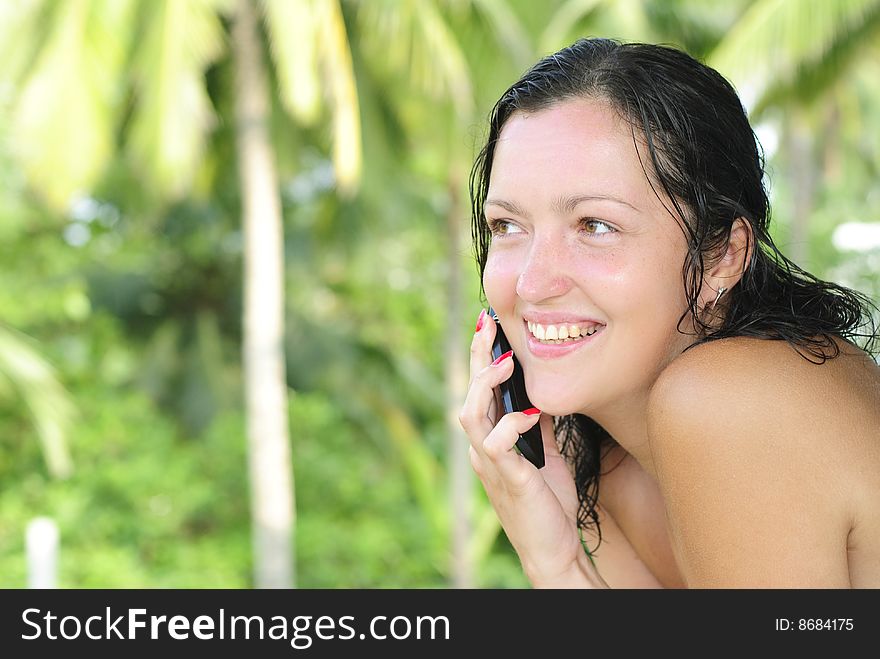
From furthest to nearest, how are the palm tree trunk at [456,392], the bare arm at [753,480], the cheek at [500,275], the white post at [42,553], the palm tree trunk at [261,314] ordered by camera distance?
the palm tree trunk at [456,392] < the palm tree trunk at [261,314] < the white post at [42,553] < the cheek at [500,275] < the bare arm at [753,480]

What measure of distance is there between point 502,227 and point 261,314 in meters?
10.8

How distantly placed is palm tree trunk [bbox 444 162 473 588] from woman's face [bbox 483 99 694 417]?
1251 cm

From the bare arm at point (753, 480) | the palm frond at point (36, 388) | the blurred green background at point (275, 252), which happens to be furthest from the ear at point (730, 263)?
the palm frond at point (36, 388)

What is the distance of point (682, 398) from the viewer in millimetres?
1589

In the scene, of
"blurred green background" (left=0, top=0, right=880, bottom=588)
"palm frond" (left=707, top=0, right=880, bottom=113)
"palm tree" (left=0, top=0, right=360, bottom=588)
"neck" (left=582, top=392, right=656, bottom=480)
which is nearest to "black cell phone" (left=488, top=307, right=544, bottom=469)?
"neck" (left=582, top=392, right=656, bottom=480)

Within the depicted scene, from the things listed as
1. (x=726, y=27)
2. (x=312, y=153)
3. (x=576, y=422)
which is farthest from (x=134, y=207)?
(x=576, y=422)

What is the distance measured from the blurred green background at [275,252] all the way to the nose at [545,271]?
9167mm

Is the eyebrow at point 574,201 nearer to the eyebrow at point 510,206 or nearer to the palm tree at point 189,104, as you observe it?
the eyebrow at point 510,206

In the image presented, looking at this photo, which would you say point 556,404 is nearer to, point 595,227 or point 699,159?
point 595,227

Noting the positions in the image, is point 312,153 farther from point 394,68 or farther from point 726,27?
point 726,27

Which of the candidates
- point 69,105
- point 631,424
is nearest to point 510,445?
point 631,424

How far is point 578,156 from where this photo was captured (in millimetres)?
1704

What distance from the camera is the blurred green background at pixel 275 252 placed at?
11281 mm

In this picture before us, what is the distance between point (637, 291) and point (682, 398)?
0.70 feet
